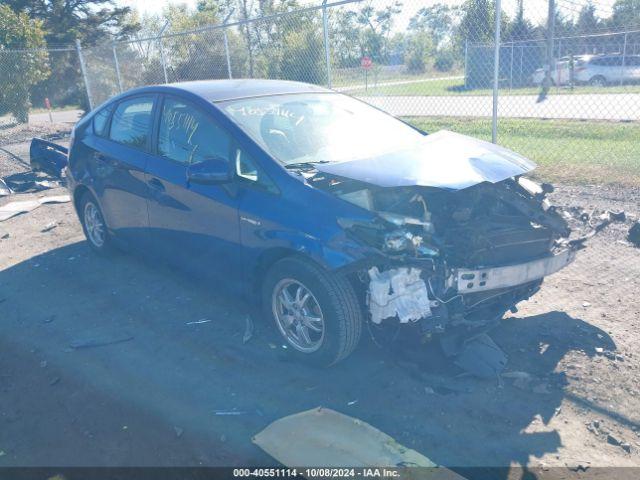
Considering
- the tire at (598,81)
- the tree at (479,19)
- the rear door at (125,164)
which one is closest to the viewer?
the rear door at (125,164)

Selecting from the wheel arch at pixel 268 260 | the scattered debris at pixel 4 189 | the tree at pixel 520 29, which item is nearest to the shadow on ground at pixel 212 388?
the wheel arch at pixel 268 260

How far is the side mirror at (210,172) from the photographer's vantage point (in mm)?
4090

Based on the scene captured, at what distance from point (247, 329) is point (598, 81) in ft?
36.7

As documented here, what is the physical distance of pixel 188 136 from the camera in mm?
4641

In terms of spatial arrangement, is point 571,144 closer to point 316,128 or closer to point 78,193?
point 316,128

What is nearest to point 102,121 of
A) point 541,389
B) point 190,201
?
point 190,201

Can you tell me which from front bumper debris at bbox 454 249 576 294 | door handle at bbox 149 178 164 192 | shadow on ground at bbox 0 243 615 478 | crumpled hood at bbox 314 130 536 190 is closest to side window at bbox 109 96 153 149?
door handle at bbox 149 178 164 192

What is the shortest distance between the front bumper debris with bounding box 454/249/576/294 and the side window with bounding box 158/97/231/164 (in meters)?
1.92

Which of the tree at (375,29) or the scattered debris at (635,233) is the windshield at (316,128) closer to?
the scattered debris at (635,233)

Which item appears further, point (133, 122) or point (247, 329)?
point (133, 122)

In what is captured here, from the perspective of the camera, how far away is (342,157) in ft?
14.4

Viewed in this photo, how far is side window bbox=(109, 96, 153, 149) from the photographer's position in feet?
16.7

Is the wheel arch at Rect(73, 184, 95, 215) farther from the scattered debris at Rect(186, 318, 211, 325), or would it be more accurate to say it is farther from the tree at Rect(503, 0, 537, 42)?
the tree at Rect(503, 0, 537, 42)

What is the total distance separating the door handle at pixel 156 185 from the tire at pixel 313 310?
1.35 metres
